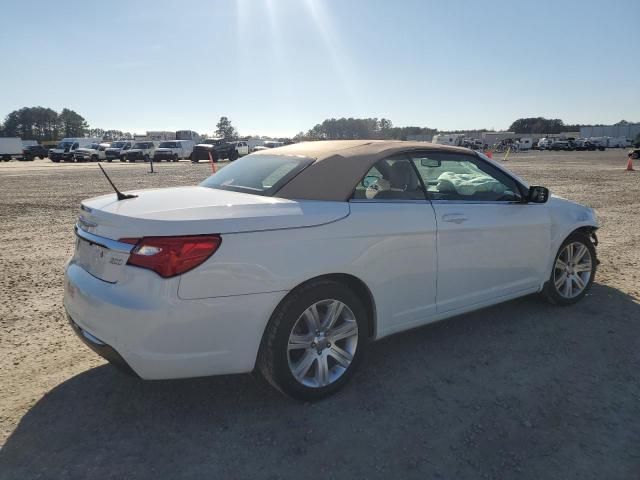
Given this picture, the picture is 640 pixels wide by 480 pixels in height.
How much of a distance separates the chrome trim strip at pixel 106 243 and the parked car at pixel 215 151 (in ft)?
123

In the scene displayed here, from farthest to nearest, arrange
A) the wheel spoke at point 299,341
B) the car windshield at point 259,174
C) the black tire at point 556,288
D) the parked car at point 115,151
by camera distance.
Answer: the parked car at point 115,151, the black tire at point 556,288, the car windshield at point 259,174, the wheel spoke at point 299,341

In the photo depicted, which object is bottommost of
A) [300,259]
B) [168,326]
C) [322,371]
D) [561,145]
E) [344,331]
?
[322,371]

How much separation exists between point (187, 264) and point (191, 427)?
100 cm

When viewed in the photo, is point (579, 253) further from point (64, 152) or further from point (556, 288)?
point (64, 152)

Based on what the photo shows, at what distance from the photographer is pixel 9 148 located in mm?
47844

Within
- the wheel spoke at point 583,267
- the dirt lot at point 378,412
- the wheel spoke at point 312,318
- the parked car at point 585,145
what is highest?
the parked car at point 585,145

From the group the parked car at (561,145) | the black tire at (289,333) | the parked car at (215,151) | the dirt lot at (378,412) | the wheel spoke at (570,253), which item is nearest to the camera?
the dirt lot at (378,412)

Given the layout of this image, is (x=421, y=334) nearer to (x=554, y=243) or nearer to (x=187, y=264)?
(x=554, y=243)

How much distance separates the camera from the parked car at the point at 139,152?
A: 144ft

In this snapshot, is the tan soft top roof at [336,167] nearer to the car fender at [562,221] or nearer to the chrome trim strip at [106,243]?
the chrome trim strip at [106,243]

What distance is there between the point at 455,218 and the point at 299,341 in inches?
60.2

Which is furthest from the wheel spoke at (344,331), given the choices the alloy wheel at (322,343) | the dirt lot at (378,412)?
the dirt lot at (378,412)

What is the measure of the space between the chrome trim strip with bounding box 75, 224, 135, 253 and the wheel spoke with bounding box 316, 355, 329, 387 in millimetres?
1350

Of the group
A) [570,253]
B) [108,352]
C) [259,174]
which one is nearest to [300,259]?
[259,174]
